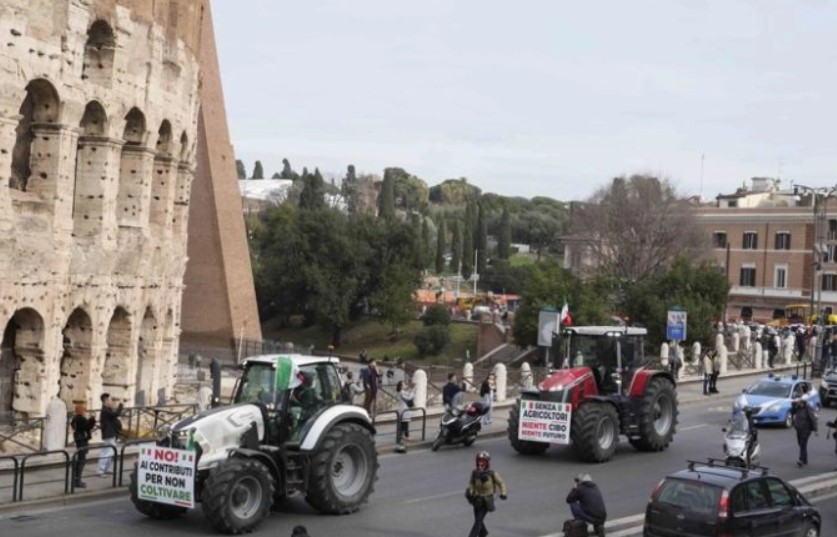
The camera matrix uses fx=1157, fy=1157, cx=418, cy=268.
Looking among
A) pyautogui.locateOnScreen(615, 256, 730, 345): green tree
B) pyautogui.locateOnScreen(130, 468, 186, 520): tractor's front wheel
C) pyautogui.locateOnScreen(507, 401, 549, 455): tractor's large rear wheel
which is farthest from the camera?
pyautogui.locateOnScreen(615, 256, 730, 345): green tree

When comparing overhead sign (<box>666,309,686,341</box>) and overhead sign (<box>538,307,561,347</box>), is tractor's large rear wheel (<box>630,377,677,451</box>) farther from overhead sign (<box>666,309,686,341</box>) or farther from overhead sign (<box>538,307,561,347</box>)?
overhead sign (<box>666,309,686,341</box>)

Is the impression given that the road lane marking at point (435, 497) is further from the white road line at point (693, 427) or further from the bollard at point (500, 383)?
the bollard at point (500, 383)

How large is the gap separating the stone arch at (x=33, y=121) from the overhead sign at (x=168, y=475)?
11.6 meters

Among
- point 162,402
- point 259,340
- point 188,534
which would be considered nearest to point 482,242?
point 259,340

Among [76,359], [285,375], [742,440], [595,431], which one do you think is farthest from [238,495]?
[76,359]

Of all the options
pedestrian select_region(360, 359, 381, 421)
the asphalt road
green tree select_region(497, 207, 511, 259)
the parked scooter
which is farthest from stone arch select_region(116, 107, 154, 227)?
green tree select_region(497, 207, 511, 259)

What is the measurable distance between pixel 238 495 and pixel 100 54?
15.2 meters

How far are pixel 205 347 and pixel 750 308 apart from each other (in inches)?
1934

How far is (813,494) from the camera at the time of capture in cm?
2184

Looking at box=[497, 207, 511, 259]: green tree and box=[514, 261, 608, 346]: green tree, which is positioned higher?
box=[497, 207, 511, 259]: green tree

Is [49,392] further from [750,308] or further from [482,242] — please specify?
[482,242]

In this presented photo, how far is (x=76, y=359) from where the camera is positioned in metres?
28.7

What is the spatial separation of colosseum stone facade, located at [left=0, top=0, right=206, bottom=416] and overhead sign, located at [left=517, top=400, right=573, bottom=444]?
11160 mm

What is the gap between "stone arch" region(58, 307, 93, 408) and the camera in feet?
93.7
